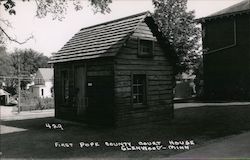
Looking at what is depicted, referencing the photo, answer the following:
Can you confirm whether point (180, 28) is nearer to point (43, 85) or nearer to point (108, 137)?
point (108, 137)

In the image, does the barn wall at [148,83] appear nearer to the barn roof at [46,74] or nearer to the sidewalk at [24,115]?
the sidewalk at [24,115]

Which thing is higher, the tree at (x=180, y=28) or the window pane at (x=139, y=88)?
the tree at (x=180, y=28)

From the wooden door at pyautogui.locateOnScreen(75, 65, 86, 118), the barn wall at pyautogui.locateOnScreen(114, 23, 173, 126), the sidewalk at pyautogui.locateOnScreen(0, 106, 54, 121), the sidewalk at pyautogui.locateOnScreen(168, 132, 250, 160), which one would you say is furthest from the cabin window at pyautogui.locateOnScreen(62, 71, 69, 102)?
the sidewalk at pyautogui.locateOnScreen(168, 132, 250, 160)

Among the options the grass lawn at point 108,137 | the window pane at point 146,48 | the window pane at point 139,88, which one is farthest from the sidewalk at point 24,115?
the window pane at point 146,48

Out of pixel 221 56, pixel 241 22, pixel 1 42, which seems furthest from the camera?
pixel 221 56

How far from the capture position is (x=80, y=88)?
1722 cm

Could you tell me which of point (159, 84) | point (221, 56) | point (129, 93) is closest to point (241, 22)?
point (221, 56)

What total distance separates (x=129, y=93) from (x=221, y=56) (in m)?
18.0

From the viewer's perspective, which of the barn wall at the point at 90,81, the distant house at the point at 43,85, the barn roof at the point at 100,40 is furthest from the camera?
the distant house at the point at 43,85

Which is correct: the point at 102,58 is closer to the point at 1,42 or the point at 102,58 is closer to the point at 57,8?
the point at 57,8

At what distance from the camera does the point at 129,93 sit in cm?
1544

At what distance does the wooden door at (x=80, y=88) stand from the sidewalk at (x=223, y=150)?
8306 mm

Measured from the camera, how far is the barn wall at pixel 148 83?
49.4 feet

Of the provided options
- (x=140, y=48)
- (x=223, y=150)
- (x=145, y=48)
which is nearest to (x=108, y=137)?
(x=223, y=150)
